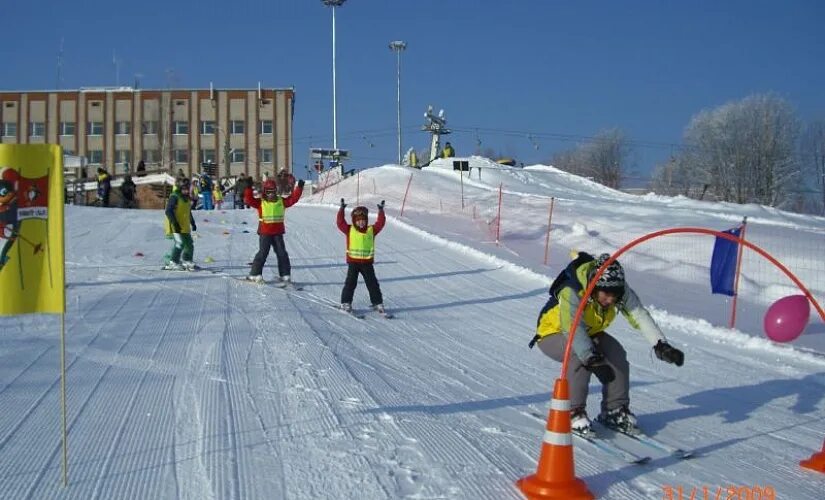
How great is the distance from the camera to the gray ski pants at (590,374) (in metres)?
6.00

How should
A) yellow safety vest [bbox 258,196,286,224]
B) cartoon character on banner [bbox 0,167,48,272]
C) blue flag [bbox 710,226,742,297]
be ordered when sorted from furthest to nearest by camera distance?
yellow safety vest [bbox 258,196,286,224]
blue flag [bbox 710,226,742,297]
cartoon character on banner [bbox 0,167,48,272]

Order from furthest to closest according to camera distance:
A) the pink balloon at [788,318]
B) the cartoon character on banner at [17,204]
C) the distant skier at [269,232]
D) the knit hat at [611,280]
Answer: the distant skier at [269,232] → the pink balloon at [788,318] → the knit hat at [611,280] → the cartoon character on banner at [17,204]

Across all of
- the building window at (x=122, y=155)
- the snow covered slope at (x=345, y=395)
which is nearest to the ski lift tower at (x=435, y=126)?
the building window at (x=122, y=155)

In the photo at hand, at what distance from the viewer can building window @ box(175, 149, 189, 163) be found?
75.4 meters

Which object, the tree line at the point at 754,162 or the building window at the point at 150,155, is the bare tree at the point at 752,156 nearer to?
the tree line at the point at 754,162

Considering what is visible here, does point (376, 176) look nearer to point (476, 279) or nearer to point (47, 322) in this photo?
point (476, 279)

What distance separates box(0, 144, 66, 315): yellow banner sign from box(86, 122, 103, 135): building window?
76.1 meters

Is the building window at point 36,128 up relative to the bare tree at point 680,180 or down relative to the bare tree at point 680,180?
up

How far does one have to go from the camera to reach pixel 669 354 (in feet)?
18.8

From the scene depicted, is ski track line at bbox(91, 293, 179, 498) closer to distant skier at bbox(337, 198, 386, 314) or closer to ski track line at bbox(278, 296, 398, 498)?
ski track line at bbox(278, 296, 398, 498)

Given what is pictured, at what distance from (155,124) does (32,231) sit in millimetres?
75224

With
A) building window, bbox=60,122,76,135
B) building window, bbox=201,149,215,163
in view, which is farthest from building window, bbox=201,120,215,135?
building window, bbox=60,122,76,135

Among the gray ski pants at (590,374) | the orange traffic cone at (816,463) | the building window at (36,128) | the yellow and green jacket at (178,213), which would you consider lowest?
the orange traffic cone at (816,463)

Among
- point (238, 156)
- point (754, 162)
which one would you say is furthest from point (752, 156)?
point (238, 156)
